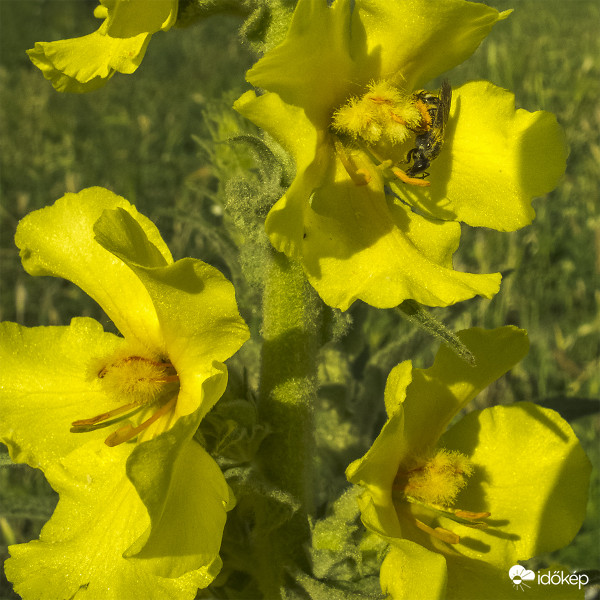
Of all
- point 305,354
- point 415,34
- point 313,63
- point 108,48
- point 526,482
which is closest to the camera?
point 313,63

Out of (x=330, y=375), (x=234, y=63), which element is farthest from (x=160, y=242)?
(x=234, y=63)

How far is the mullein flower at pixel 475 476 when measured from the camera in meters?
1.72

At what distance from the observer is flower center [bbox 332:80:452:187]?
161 centimetres

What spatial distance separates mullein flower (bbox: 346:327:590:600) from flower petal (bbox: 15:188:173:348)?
0.60m

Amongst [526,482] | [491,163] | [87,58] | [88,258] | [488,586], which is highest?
[87,58]

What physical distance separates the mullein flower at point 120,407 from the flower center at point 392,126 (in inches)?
→ 17.5

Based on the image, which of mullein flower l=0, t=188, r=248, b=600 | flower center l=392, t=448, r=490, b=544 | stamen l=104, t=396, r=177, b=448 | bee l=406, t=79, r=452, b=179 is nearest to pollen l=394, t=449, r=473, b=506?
flower center l=392, t=448, r=490, b=544

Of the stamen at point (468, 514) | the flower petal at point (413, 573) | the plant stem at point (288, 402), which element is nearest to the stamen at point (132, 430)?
the plant stem at point (288, 402)

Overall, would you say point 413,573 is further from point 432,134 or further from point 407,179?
point 432,134

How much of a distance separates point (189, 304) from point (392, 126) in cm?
58

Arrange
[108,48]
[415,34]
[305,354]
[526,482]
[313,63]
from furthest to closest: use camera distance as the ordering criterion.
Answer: [526,482] < [305,354] < [108,48] < [415,34] < [313,63]

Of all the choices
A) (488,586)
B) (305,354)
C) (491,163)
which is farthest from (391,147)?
(488,586)

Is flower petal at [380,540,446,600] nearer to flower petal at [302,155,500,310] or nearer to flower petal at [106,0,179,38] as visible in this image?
flower petal at [302,155,500,310]

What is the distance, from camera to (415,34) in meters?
1.58
